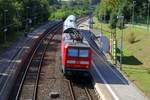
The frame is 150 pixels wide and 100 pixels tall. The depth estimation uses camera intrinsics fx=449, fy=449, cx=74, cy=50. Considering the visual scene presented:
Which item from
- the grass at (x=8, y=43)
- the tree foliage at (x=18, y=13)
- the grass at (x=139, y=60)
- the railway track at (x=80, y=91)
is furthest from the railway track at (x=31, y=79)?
the tree foliage at (x=18, y=13)

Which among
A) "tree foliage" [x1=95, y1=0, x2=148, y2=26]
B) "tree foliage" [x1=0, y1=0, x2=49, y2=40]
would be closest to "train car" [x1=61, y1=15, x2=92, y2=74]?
"tree foliage" [x1=0, y1=0, x2=49, y2=40]

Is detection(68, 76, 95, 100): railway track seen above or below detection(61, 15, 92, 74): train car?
below

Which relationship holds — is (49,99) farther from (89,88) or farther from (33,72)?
(33,72)

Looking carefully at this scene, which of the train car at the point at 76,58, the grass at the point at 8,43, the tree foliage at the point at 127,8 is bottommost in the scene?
the grass at the point at 8,43

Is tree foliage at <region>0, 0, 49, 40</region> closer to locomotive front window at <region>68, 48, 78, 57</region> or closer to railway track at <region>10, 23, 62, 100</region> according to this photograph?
railway track at <region>10, 23, 62, 100</region>

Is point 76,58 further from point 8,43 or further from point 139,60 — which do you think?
point 8,43

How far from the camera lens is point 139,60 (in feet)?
166

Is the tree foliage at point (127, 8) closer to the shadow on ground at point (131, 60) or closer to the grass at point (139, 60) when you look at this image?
the grass at point (139, 60)

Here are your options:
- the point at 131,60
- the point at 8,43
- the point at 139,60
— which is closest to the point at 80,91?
the point at 131,60

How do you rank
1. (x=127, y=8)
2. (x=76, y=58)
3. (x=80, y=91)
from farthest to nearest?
(x=127, y=8) → (x=76, y=58) → (x=80, y=91)

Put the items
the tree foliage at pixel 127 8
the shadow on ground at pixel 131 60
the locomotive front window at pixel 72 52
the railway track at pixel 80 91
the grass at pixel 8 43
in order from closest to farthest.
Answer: the railway track at pixel 80 91 < the locomotive front window at pixel 72 52 < the shadow on ground at pixel 131 60 < the grass at pixel 8 43 < the tree foliage at pixel 127 8

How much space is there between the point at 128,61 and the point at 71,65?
43.2ft

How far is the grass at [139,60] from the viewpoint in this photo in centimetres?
3847

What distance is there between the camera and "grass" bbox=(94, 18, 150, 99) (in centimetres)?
3847
